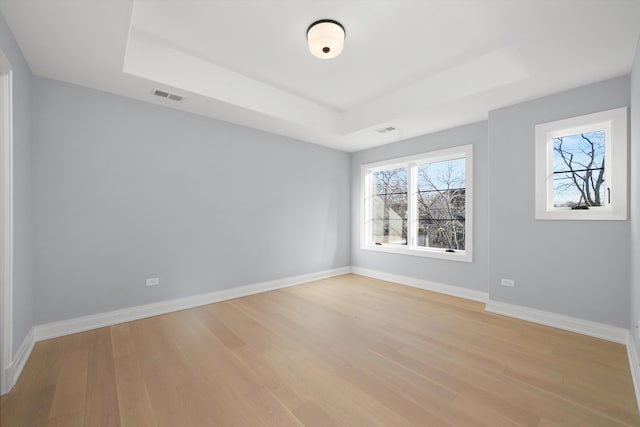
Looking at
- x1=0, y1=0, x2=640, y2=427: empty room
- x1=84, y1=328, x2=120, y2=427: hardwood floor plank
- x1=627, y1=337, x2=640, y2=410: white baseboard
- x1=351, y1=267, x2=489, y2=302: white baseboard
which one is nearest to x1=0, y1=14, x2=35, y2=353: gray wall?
x1=0, y1=0, x2=640, y2=427: empty room

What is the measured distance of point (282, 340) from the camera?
2678 millimetres

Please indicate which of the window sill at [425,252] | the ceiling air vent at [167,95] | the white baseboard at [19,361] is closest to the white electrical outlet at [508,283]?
the window sill at [425,252]

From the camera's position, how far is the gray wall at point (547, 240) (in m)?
2.74

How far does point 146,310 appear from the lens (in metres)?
3.24

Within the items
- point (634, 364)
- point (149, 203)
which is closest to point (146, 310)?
point (149, 203)

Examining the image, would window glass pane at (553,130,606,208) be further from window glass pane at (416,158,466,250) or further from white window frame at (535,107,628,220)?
window glass pane at (416,158,466,250)

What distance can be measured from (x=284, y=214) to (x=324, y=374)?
2.92 m

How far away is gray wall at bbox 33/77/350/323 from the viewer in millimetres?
2771

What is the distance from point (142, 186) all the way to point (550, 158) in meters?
4.86

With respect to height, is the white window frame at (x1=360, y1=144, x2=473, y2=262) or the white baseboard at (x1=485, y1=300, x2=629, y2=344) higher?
the white window frame at (x1=360, y1=144, x2=473, y2=262)

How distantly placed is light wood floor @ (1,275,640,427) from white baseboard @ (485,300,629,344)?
13 centimetres

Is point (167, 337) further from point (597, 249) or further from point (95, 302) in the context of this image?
point (597, 249)

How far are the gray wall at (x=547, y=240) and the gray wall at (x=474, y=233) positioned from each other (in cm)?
38

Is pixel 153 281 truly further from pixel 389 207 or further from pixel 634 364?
pixel 634 364
